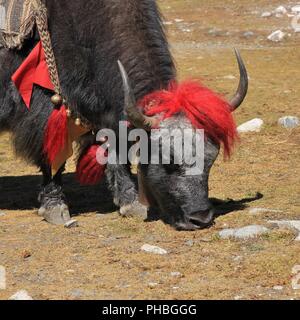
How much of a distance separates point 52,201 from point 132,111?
44.5 inches

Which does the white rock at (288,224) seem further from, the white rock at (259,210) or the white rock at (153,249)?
the white rock at (153,249)

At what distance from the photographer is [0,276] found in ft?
13.9

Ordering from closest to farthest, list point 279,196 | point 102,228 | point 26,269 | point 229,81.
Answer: point 26,269, point 102,228, point 279,196, point 229,81

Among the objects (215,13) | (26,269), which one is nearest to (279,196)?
(26,269)

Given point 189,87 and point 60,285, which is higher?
point 189,87

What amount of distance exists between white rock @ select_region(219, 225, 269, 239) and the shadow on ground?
3.87 ft

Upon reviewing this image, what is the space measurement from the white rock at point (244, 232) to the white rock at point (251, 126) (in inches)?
115

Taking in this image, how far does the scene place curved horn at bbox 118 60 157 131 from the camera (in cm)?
455

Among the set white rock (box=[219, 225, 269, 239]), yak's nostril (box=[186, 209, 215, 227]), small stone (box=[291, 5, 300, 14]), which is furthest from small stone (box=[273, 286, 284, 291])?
small stone (box=[291, 5, 300, 14])

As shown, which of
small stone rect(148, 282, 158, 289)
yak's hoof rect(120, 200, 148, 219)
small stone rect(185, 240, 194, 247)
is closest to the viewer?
small stone rect(148, 282, 158, 289)

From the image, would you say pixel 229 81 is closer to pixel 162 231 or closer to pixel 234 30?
pixel 234 30

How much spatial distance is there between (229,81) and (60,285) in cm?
640

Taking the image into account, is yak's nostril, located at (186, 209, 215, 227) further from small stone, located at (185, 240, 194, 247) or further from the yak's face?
small stone, located at (185, 240, 194, 247)

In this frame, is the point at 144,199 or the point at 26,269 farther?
the point at 144,199
